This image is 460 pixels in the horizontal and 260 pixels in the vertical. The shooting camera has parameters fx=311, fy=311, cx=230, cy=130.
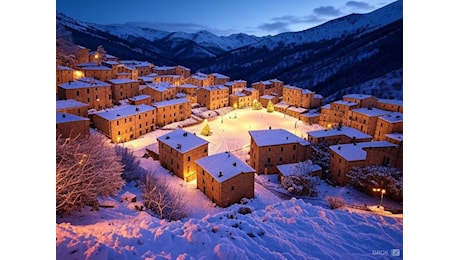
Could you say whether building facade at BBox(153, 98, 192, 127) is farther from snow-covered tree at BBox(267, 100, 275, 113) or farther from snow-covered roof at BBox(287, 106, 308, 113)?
snow-covered roof at BBox(287, 106, 308, 113)

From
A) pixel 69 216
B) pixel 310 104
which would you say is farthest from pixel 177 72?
pixel 69 216

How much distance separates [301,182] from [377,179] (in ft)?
15.4

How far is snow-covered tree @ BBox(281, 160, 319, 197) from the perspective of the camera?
19.3m

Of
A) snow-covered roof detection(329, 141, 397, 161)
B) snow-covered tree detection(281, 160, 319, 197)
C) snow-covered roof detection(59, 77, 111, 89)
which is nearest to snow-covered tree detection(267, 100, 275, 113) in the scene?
snow-covered roof detection(329, 141, 397, 161)

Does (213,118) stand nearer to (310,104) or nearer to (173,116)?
(173,116)

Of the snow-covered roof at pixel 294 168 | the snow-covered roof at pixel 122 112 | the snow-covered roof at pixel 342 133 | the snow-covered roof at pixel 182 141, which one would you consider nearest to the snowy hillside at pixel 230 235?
the snow-covered roof at pixel 182 141

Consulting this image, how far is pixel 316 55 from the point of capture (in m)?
83.6

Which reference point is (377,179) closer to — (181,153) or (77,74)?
(181,153)

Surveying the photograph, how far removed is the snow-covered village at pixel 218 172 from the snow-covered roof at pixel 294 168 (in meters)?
0.15

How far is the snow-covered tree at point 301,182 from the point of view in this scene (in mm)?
19328

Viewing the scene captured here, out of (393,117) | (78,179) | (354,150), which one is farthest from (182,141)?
(393,117)

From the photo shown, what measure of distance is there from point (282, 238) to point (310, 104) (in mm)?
36085

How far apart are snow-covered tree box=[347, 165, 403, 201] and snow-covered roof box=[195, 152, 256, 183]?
7409 mm
